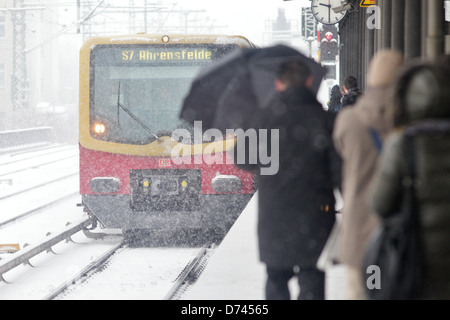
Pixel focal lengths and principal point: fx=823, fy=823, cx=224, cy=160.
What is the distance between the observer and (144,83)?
374 inches

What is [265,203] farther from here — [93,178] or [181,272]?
[93,178]

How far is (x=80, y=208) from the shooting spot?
45.8 ft

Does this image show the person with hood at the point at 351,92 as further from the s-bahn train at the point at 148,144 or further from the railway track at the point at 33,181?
the railway track at the point at 33,181

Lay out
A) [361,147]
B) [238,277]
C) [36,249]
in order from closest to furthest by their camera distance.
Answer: [361,147]
[238,277]
[36,249]

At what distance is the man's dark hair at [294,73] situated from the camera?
3.96m

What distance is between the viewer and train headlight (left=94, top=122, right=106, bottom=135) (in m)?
9.60

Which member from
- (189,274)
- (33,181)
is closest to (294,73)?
(189,274)

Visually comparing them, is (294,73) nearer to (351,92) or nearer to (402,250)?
(402,250)

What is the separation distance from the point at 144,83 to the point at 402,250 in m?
6.63

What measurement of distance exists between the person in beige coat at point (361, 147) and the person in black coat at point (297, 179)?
29 cm

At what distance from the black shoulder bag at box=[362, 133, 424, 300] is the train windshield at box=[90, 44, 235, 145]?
20.6 ft

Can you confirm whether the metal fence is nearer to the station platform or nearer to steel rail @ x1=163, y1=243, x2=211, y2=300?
steel rail @ x1=163, y1=243, x2=211, y2=300

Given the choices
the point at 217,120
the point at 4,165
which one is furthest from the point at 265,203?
the point at 4,165
